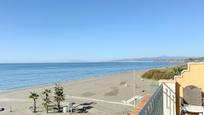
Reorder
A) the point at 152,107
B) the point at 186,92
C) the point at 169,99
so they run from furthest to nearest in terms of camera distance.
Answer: the point at 186,92, the point at 169,99, the point at 152,107

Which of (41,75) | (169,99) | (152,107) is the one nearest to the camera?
(152,107)

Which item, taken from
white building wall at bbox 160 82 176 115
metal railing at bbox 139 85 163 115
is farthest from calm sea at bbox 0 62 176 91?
metal railing at bbox 139 85 163 115

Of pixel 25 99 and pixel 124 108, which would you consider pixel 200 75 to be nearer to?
pixel 124 108

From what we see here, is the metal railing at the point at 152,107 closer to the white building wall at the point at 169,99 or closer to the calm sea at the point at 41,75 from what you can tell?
the white building wall at the point at 169,99

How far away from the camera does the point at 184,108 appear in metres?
5.05

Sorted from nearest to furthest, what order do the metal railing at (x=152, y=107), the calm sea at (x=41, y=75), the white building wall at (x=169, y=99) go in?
the metal railing at (x=152, y=107) → the white building wall at (x=169, y=99) → the calm sea at (x=41, y=75)

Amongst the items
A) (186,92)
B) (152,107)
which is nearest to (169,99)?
(186,92)

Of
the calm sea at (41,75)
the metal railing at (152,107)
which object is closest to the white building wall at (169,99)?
the metal railing at (152,107)

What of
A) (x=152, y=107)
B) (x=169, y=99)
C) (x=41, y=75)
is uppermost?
(x=152, y=107)

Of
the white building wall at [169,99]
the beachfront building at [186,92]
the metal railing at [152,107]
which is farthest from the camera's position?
the beachfront building at [186,92]

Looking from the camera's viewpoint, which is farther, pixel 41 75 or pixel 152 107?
pixel 41 75

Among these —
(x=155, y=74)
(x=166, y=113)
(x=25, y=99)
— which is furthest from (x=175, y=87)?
(x=155, y=74)

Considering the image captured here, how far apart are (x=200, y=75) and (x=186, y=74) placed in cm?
31

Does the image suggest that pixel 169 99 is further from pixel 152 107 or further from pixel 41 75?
pixel 41 75
